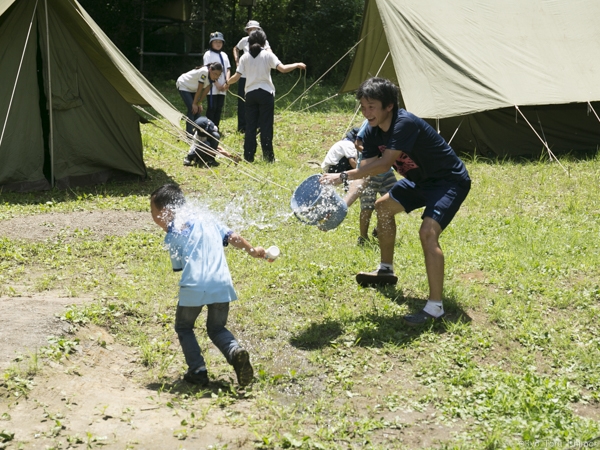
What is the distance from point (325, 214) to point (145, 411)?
1953mm

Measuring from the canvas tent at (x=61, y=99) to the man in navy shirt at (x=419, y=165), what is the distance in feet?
14.8

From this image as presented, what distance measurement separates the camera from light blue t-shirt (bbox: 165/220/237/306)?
4.31 metres

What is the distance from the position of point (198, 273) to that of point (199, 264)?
2.2 inches

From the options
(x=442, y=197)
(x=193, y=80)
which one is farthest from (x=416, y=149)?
(x=193, y=80)

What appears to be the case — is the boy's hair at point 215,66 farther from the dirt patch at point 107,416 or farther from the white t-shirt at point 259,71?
the dirt patch at point 107,416

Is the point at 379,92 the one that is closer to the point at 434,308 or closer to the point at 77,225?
the point at 434,308

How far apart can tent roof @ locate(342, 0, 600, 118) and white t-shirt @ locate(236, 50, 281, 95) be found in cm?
177

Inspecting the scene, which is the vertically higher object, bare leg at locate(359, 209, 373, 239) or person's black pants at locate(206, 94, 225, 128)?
person's black pants at locate(206, 94, 225, 128)

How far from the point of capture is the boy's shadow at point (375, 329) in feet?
16.9

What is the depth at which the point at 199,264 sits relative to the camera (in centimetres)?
433

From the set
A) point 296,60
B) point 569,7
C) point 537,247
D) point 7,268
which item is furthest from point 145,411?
point 296,60

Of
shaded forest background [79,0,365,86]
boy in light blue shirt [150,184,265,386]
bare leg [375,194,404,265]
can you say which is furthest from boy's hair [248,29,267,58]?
shaded forest background [79,0,365,86]

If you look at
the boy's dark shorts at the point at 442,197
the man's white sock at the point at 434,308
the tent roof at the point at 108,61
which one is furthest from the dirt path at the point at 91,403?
the tent roof at the point at 108,61

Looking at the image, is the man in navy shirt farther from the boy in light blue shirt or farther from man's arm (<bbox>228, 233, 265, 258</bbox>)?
the boy in light blue shirt
